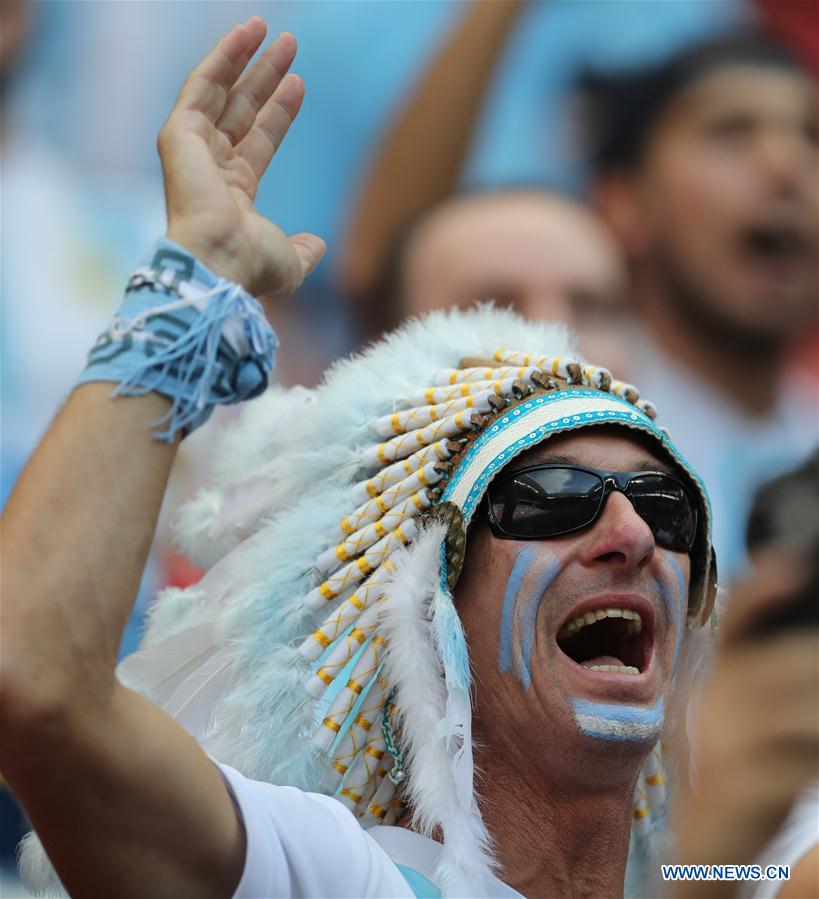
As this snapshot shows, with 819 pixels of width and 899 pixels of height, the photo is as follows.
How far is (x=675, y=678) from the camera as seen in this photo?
2555 mm

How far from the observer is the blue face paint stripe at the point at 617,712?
211 centimetres

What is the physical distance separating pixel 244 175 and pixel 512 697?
1.01m

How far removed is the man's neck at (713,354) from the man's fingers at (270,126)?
3.42m

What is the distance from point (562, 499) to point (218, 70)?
0.94 metres

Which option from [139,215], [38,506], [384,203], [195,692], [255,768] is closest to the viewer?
[38,506]

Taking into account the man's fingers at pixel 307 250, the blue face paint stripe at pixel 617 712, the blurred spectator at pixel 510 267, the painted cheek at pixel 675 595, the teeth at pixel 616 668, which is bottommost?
the blue face paint stripe at pixel 617 712

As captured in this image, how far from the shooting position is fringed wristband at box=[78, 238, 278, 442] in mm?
1616

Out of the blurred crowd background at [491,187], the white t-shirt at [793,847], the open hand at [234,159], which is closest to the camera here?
the open hand at [234,159]

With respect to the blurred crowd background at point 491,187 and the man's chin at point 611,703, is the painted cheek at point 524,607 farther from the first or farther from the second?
the blurred crowd background at point 491,187

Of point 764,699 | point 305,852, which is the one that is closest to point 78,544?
point 305,852

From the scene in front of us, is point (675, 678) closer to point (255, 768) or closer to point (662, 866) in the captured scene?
point (662, 866)

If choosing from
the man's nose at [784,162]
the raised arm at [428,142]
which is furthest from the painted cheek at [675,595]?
the man's nose at [784,162]

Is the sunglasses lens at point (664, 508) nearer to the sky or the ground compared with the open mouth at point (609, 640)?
nearer to the sky

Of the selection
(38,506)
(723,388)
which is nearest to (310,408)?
(38,506)
